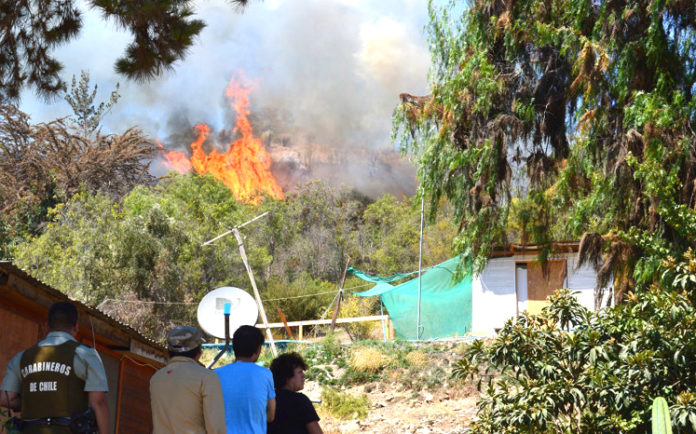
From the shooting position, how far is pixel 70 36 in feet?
28.8

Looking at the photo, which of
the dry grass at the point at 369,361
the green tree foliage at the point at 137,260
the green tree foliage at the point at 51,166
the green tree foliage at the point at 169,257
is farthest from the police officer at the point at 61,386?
the green tree foliage at the point at 51,166

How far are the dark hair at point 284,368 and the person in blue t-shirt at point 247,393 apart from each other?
25cm

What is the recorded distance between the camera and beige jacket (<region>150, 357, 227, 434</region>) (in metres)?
4.06

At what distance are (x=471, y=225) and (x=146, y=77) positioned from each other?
1221 centimetres

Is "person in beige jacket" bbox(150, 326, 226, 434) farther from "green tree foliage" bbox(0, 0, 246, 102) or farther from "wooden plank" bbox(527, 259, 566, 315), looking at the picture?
"wooden plank" bbox(527, 259, 566, 315)

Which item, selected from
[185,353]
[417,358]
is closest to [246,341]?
[185,353]

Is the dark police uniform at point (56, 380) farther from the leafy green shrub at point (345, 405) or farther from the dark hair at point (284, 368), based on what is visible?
the leafy green shrub at point (345, 405)

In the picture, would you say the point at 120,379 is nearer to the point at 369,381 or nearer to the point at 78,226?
the point at 369,381

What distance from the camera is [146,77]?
8297mm

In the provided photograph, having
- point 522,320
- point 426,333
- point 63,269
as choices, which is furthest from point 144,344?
point 63,269

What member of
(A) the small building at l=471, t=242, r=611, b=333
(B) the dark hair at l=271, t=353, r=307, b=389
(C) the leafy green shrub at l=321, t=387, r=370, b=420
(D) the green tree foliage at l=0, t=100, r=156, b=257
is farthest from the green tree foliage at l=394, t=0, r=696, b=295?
(D) the green tree foliage at l=0, t=100, r=156, b=257

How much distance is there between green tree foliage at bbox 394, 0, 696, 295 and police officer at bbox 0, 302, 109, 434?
1082cm

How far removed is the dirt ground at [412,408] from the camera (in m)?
16.0

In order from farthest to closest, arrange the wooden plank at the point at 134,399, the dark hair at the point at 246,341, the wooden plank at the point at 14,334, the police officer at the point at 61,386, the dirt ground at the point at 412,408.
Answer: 1. the dirt ground at the point at 412,408
2. the wooden plank at the point at 134,399
3. the wooden plank at the point at 14,334
4. the dark hair at the point at 246,341
5. the police officer at the point at 61,386
